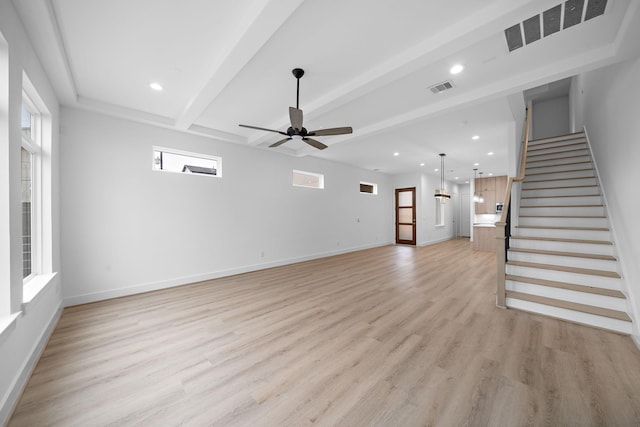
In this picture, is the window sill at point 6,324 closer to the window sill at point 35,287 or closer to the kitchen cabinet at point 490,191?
the window sill at point 35,287

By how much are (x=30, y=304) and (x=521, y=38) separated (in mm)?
5122

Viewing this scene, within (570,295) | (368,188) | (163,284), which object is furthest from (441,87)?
(368,188)

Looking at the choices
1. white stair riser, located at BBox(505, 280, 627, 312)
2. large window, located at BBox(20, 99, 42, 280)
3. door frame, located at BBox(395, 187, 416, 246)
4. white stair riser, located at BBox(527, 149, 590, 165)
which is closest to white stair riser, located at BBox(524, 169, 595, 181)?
white stair riser, located at BBox(527, 149, 590, 165)

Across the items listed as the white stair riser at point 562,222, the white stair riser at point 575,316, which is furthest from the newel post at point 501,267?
the white stair riser at point 562,222

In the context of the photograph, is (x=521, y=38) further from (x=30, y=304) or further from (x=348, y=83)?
(x=30, y=304)

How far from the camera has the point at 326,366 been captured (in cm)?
215

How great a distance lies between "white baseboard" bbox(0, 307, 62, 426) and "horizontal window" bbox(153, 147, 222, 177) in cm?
281

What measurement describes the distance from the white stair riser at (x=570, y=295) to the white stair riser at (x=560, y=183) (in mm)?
2476

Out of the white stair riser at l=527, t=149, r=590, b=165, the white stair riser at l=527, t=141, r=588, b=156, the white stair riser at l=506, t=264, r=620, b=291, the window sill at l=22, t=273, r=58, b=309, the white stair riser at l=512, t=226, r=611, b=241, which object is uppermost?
the white stair riser at l=527, t=141, r=588, b=156

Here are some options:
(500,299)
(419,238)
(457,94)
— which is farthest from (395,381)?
(419,238)

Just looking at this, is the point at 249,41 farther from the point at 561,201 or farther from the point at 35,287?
the point at 561,201

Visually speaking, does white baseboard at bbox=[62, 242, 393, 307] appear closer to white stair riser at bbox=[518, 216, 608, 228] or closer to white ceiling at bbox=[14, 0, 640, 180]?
white ceiling at bbox=[14, 0, 640, 180]

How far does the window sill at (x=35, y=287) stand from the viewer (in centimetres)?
217

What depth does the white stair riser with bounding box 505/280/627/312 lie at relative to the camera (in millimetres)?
2828
